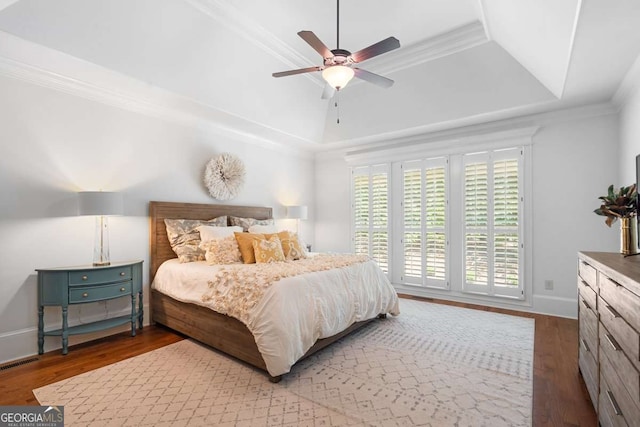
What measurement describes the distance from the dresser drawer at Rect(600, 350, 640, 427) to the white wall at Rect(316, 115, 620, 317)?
2.70 m

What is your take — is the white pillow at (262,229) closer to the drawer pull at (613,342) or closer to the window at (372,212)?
the window at (372,212)

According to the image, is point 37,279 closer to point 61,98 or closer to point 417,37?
point 61,98

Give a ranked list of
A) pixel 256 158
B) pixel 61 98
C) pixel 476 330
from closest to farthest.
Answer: pixel 61 98
pixel 476 330
pixel 256 158

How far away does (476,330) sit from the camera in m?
3.49

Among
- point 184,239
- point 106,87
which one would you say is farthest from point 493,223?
point 106,87

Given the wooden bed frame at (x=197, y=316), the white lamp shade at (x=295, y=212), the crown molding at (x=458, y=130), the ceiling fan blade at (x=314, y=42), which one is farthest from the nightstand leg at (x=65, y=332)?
the crown molding at (x=458, y=130)

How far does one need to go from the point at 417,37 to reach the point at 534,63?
4.16 ft

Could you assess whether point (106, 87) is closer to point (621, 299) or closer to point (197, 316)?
point (197, 316)

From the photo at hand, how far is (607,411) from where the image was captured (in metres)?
1.60

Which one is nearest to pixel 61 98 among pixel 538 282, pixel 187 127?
pixel 187 127

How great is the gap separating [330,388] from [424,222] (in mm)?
3395

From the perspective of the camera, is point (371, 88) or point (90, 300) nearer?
point (90, 300)

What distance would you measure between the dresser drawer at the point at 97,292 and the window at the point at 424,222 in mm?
4008

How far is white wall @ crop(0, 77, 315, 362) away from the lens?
2.79 metres
